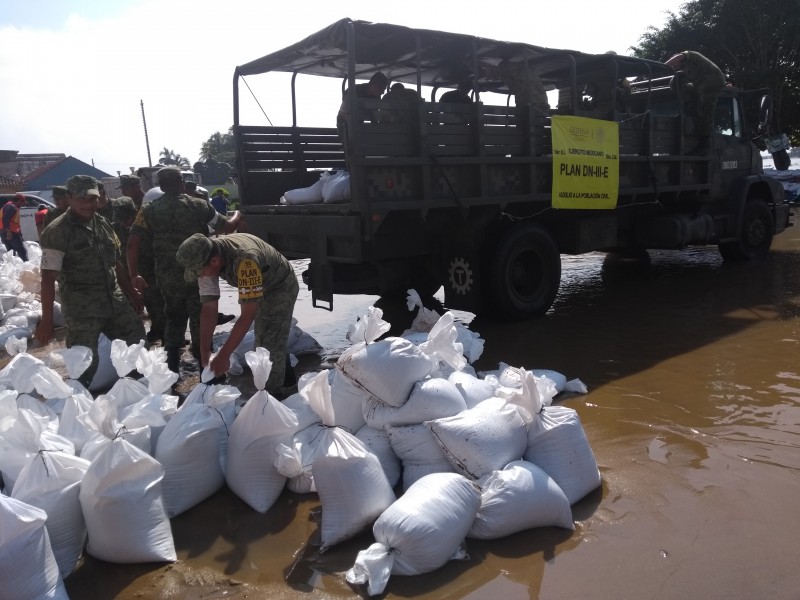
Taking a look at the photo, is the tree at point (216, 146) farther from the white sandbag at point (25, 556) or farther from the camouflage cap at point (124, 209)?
the white sandbag at point (25, 556)

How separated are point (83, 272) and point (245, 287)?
110 cm

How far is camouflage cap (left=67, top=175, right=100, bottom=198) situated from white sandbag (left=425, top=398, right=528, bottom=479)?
7.47 ft

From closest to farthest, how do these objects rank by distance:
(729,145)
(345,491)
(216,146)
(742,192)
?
(345,491)
(729,145)
(742,192)
(216,146)

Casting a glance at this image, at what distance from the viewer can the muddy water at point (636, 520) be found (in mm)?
2074

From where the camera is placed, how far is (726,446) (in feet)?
9.63

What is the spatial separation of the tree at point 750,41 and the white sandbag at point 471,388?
18.5 meters

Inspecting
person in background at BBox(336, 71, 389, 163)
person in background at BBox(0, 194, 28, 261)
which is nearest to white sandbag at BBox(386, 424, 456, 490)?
person in background at BBox(336, 71, 389, 163)

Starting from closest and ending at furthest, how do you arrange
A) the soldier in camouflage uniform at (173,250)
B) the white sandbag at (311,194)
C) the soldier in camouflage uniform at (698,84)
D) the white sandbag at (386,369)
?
the white sandbag at (386,369) → the soldier in camouflage uniform at (173,250) → the white sandbag at (311,194) → the soldier in camouflage uniform at (698,84)

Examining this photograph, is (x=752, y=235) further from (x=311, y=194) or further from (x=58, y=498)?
(x=58, y=498)

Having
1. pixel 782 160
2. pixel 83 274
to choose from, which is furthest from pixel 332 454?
pixel 782 160

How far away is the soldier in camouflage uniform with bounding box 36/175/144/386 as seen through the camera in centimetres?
340

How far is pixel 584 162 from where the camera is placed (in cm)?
560

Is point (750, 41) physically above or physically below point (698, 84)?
above

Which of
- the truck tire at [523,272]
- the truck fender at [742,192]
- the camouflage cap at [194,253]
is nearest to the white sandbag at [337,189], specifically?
the truck tire at [523,272]
